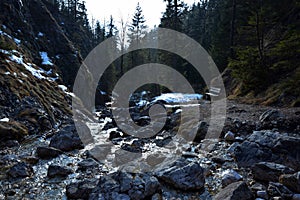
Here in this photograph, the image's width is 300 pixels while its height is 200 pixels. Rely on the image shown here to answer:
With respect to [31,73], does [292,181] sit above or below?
below

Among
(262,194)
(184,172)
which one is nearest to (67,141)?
(184,172)

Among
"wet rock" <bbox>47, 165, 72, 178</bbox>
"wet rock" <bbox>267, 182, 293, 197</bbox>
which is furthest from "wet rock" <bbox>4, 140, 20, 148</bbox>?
"wet rock" <bbox>267, 182, 293, 197</bbox>

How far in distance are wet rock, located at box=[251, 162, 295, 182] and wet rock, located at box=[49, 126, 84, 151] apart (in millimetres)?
7611

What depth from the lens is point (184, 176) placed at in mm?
6641

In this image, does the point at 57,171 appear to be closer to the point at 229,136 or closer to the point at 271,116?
the point at 229,136

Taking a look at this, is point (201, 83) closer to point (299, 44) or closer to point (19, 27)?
point (299, 44)

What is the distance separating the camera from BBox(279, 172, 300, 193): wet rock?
574 centimetres

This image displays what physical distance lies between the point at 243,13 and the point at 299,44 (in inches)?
640

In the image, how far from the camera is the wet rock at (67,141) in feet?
33.7

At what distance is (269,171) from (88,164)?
6005 millimetres

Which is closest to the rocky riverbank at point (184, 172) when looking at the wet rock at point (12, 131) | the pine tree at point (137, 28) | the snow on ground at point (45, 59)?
the wet rock at point (12, 131)

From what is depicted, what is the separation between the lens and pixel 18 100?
14.3 metres

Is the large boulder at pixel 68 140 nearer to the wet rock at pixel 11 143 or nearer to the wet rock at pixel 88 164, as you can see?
the wet rock at pixel 11 143

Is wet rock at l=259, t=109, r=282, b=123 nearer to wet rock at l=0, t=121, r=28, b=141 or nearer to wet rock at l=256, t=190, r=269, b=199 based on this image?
wet rock at l=256, t=190, r=269, b=199
